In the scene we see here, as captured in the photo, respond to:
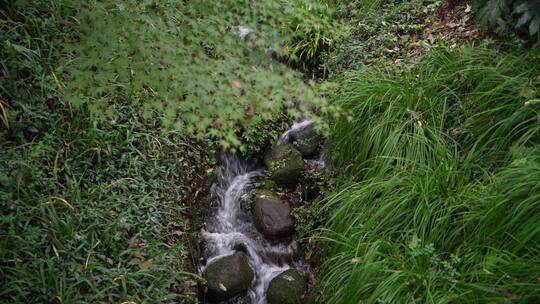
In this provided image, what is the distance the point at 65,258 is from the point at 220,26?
1.95 metres

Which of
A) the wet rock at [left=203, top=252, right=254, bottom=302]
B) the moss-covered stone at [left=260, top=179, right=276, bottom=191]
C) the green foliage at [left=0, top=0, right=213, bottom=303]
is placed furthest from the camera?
the moss-covered stone at [left=260, top=179, right=276, bottom=191]

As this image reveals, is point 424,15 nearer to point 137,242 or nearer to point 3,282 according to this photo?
point 137,242

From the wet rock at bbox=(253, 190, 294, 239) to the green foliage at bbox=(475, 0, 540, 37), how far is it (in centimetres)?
272

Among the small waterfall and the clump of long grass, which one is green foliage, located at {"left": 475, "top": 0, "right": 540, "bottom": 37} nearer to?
the clump of long grass

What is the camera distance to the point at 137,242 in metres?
3.36

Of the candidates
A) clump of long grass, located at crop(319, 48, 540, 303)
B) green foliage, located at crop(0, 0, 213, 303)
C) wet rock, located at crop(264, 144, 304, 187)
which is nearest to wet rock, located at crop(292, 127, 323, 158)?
wet rock, located at crop(264, 144, 304, 187)

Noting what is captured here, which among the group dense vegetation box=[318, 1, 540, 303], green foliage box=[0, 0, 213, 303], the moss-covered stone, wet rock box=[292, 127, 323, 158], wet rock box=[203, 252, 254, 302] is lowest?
wet rock box=[203, 252, 254, 302]

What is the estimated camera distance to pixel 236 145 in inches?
121

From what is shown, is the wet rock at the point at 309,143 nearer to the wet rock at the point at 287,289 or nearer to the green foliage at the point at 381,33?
the green foliage at the point at 381,33

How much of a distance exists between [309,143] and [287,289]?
1.95 meters

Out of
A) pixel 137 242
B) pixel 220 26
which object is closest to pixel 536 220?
pixel 220 26

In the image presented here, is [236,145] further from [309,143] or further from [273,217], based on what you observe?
[309,143]

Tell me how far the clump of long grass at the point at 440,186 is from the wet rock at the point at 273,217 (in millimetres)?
701

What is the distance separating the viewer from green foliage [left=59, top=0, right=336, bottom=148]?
8.00 ft
